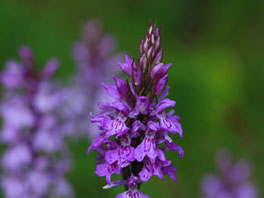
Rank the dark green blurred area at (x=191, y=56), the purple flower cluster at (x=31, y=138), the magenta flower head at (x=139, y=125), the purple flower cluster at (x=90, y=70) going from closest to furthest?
the magenta flower head at (x=139, y=125)
the purple flower cluster at (x=31, y=138)
the purple flower cluster at (x=90, y=70)
the dark green blurred area at (x=191, y=56)

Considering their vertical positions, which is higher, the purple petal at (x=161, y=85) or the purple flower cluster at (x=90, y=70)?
the purple flower cluster at (x=90, y=70)

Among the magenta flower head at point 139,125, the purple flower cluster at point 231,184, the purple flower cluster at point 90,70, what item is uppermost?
the purple flower cluster at point 90,70

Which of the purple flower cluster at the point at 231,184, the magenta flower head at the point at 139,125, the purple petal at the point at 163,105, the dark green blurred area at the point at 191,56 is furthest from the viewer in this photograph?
the dark green blurred area at the point at 191,56

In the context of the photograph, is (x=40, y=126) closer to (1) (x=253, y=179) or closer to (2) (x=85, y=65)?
(2) (x=85, y=65)

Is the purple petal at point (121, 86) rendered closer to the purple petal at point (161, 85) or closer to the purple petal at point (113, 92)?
the purple petal at point (113, 92)

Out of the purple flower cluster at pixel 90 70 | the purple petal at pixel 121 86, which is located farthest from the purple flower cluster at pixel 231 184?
the purple petal at pixel 121 86

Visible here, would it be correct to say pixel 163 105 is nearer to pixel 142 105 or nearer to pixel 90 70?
pixel 142 105

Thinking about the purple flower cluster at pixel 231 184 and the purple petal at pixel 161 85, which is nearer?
the purple petal at pixel 161 85
